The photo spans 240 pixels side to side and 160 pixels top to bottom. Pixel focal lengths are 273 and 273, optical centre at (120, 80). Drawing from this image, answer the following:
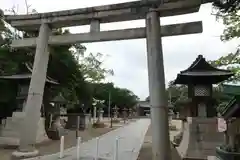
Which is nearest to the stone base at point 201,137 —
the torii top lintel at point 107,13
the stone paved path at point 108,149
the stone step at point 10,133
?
the stone paved path at point 108,149

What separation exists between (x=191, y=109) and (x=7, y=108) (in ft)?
48.3

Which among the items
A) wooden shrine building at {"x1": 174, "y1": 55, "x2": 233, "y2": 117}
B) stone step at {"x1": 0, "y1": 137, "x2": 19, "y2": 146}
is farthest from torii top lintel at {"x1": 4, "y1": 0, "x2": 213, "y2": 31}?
stone step at {"x1": 0, "y1": 137, "x2": 19, "y2": 146}

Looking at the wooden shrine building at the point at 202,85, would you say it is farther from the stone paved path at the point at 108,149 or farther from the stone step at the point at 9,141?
the stone step at the point at 9,141

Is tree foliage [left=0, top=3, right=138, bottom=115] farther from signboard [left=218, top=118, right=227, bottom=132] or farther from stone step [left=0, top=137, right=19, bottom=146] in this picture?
signboard [left=218, top=118, right=227, bottom=132]

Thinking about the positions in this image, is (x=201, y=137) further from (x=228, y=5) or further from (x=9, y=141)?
(x=9, y=141)

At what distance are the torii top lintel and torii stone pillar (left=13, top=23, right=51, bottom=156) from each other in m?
0.61

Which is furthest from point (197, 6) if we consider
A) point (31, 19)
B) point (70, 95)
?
point (70, 95)

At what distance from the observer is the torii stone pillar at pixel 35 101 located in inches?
428

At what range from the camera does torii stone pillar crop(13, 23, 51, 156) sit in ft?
35.7

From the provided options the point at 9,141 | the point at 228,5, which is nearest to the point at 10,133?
the point at 9,141

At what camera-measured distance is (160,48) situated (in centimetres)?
991

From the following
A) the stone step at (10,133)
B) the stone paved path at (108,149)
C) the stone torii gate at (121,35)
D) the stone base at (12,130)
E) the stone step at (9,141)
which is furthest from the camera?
the stone step at (10,133)

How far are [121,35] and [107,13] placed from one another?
105 cm

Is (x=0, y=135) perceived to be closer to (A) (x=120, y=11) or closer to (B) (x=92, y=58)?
(A) (x=120, y=11)
